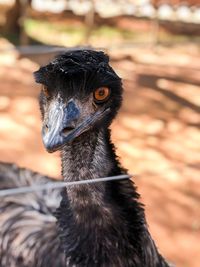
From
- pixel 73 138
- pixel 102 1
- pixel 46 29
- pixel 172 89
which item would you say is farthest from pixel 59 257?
pixel 102 1

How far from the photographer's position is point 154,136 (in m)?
4.82

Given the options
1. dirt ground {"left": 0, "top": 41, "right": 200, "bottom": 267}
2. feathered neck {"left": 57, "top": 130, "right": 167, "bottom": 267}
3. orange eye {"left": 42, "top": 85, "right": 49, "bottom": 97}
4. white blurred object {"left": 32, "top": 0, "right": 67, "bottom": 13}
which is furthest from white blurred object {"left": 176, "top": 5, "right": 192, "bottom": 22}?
orange eye {"left": 42, "top": 85, "right": 49, "bottom": 97}

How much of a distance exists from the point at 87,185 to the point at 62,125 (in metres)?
0.30

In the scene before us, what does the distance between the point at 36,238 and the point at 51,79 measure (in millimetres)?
812

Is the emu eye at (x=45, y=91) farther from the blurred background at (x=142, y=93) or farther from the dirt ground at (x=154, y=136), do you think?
the dirt ground at (x=154, y=136)

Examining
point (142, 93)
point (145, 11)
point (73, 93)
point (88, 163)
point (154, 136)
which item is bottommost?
point (88, 163)

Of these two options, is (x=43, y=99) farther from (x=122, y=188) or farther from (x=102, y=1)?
(x=102, y=1)

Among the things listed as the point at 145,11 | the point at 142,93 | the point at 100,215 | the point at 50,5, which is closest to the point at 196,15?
the point at 145,11

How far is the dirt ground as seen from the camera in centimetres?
359

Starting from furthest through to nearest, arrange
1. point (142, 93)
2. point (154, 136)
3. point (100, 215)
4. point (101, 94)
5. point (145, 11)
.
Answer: point (145, 11)
point (142, 93)
point (154, 136)
point (100, 215)
point (101, 94)

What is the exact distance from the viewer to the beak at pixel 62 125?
1.70 metres

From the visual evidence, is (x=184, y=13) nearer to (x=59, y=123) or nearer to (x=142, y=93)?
(x=142, y=93)

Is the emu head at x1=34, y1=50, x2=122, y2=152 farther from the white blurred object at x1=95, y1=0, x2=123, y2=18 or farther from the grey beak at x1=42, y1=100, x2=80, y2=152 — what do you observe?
the white blurred object at x1=95, y1=0, x2=123, y2=18

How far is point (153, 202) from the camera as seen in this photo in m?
3.78
